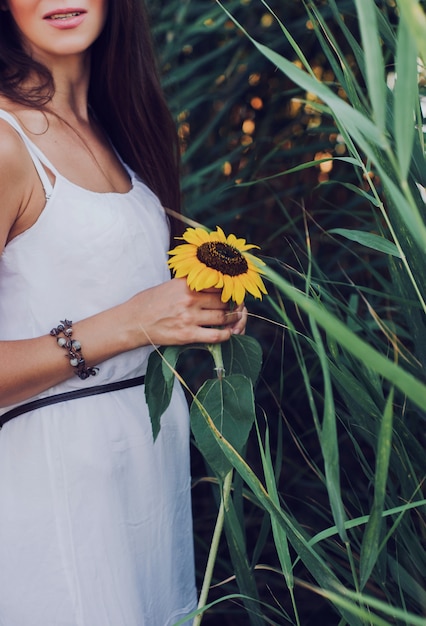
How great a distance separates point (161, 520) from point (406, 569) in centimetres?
34

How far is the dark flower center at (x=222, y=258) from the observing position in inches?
31.4

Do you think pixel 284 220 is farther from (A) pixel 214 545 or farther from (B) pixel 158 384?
(A) pixel 214 545

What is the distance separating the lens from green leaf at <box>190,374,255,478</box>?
0.74 meters

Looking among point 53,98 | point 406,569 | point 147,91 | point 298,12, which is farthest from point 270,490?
point 298,12

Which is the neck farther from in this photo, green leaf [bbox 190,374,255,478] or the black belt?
green leaf [bbox 190,374,255,478]

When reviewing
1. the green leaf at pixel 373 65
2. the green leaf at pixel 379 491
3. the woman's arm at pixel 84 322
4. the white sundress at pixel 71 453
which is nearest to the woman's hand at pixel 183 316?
the woman's arm at pixel 84 322

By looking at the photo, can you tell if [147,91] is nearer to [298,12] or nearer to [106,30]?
[106,30]

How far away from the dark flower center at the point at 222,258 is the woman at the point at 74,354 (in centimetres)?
6

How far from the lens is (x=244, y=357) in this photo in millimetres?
833

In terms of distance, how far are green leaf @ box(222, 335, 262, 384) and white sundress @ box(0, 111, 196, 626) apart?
8.1 inches

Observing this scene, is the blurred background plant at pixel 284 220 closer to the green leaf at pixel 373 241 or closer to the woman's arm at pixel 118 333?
the green leaf at pixel 373 241

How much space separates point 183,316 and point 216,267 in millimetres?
77

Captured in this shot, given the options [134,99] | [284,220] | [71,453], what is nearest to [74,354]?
[71,453]

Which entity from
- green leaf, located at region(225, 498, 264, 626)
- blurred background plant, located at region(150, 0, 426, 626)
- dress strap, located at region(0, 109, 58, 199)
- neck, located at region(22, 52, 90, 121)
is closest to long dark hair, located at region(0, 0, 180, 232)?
neck, located at region(22, 52, 90, 121)
